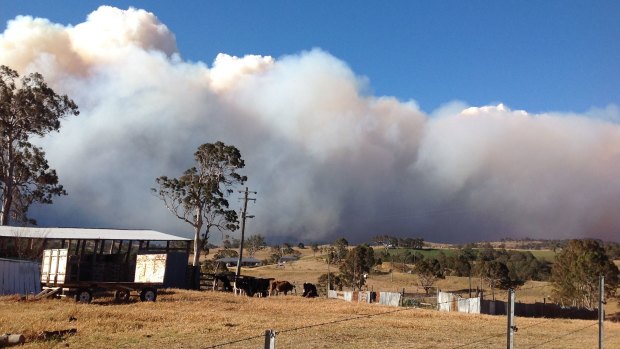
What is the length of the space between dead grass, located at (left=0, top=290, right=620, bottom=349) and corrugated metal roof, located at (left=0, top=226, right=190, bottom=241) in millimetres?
8853

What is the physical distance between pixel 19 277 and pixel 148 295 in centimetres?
848

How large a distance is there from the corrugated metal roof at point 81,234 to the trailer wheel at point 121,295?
5.19 metres

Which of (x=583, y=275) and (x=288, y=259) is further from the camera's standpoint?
(x=288, y=259)

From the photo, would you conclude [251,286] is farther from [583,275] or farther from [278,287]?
[583,275]

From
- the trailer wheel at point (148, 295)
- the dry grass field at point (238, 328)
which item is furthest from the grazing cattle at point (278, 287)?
the trailer wheel at point (148, 295)

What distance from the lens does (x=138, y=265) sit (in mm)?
38781

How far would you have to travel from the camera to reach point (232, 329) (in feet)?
70.7

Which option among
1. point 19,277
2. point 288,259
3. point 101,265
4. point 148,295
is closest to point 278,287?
point 101,265

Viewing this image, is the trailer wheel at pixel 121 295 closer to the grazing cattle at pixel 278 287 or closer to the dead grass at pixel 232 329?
the dead grass at pixel 232 329

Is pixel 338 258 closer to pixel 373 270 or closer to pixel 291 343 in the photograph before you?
pixel 373 270

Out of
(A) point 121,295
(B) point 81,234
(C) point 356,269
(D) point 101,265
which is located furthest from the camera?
(C) point 356,269

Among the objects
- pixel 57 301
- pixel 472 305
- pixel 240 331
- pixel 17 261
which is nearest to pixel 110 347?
pixel 240 331

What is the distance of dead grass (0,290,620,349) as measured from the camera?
18453mm

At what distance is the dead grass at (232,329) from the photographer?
18453mm
